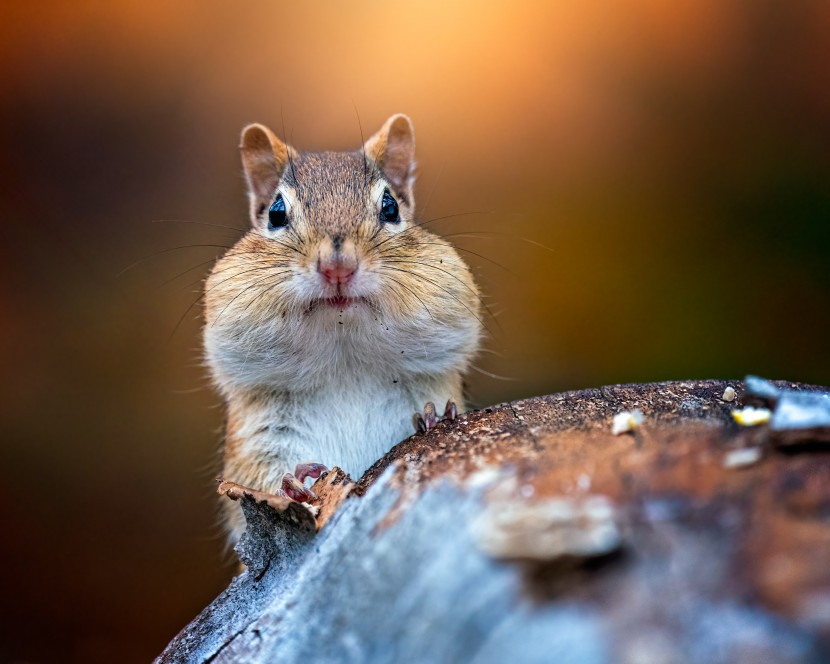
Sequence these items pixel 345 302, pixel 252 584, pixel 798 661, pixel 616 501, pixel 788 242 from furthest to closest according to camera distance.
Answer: pixel 788 242, pixel 345 302, pixel 252 584, pixel 616 501, pixel 798 661

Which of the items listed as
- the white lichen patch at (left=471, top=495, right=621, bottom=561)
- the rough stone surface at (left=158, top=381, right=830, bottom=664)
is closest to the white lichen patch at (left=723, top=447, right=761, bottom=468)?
the rough stone surface at (left=158, top=381, right=830, bottom=664)

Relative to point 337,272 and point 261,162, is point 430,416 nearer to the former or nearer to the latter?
point 337,272

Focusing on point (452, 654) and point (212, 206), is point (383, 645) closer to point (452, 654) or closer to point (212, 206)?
point (452, 654)

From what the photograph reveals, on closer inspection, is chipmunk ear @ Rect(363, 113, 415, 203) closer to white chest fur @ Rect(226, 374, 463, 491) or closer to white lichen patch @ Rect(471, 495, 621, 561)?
white chest fur @ Rect(226, 374, 463, 491)

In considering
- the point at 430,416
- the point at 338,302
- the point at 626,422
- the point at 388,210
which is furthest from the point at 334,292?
the point at 626,422

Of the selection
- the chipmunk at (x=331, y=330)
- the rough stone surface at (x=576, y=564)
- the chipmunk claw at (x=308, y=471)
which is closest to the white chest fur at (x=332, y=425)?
the chipmunk at (x=331, y=330)

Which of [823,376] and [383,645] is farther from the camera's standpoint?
[823,376]

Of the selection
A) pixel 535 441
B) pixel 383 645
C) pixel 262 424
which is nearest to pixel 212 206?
pixel 262 424
